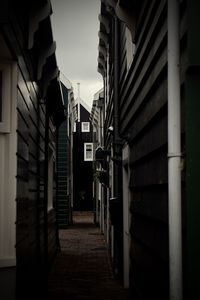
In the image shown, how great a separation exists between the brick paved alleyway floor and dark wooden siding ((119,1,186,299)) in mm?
1944

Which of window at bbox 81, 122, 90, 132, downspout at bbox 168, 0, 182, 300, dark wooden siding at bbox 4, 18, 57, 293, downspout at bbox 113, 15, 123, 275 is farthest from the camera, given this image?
window at bbox 81, 122, 90, 132

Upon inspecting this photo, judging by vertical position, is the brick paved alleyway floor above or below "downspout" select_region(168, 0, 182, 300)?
below

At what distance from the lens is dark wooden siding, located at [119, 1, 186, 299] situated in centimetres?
343

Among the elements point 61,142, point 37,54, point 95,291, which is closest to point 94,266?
point 95,291

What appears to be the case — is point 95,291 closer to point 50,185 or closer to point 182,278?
point 50,185

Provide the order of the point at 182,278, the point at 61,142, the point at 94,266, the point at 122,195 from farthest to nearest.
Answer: the point at 61,142, the point at 94,266, the point at 122,195, the point at 182,278

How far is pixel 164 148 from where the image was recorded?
345 centimetres

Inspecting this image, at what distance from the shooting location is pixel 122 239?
7.50 meters

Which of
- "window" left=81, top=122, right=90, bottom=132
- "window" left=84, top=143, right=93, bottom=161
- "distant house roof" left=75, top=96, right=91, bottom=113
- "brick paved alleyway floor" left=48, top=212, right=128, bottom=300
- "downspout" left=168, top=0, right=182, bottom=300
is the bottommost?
"brick paved alleyway floor" left=48, top=212, right=128, bottom=300

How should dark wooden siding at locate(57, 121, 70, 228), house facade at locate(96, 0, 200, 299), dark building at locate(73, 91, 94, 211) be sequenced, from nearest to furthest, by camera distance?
house facade at locate(96, 0, 200, 299) → dark wooden siding at locate(57, 121, 70, 228) → dark building at locate(73, 91, 94, 211)

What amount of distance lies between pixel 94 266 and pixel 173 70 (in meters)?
7.81

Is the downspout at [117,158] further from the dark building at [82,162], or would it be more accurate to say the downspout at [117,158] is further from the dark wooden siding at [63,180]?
the dark building at [82,162]

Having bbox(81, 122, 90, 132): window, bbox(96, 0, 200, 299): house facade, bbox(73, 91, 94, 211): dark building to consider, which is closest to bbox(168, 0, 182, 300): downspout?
bbox(96, 0, 200, 299): house facade

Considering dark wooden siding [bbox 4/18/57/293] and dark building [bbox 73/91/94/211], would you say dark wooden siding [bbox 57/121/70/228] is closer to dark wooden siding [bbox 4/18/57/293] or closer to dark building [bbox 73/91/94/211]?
dark wooden siding [bbox 4/18/57/293]
